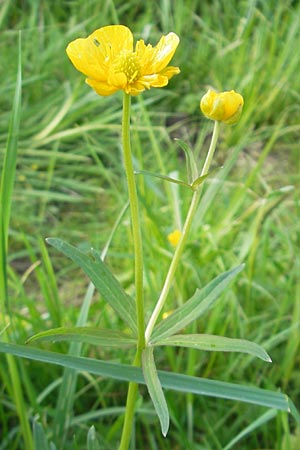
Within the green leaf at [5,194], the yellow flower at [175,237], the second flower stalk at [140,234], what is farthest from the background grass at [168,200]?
the second flower stalk at [140,234]

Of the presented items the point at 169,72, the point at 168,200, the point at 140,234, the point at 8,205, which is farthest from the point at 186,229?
the point at 168,200

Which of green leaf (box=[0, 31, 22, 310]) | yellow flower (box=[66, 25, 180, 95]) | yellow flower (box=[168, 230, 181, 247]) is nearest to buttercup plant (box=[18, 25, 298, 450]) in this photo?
yellow flower (box=[66, 25, 180, 95])

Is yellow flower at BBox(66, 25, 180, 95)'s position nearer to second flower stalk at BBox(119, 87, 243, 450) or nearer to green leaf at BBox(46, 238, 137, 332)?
second flower stalk at BBox(119, 87, 243, 450)

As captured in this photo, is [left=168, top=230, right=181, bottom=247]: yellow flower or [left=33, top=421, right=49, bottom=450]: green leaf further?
[left=168, top=230, right=181, bottom=247]: yellow flower

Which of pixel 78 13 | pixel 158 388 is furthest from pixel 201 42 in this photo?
pixel 158 388

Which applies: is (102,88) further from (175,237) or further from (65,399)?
(175,237)

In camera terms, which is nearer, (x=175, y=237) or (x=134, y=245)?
(x=134, y=245)
